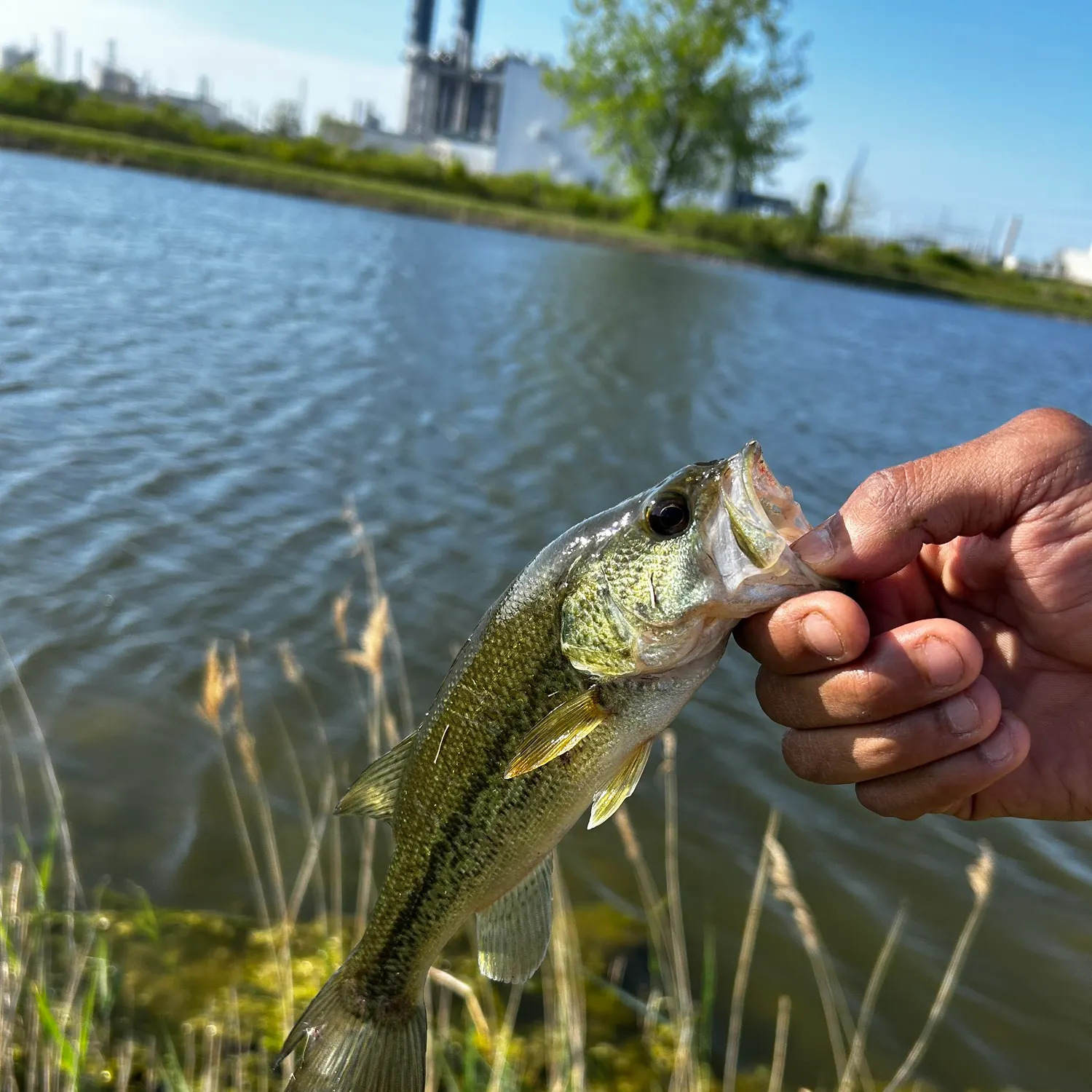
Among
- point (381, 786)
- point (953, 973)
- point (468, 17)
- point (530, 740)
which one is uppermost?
point (468, 17)

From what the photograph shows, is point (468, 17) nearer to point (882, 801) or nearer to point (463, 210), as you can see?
point (463, 210)

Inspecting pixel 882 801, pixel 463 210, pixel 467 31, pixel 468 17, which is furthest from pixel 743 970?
pixel 468 17

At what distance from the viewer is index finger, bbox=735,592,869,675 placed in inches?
80.9

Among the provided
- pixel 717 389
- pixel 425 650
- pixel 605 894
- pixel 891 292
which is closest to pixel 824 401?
pixel 717 389

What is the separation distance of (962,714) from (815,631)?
0.41m

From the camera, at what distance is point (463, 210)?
51.3 meters

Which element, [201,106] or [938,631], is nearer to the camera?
[938,631]

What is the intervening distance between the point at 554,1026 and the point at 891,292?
2281 inches

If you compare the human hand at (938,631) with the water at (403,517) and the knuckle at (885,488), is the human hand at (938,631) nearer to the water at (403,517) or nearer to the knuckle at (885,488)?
the knuckle at (885,488)

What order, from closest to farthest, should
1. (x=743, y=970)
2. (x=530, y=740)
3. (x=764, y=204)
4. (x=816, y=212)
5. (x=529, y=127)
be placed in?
(x=530, y=740)
(x=743, y=970)
(x=816, y=212)
(x=529, y=127)
(x=764, y=204)

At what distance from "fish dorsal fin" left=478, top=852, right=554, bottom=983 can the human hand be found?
70cm

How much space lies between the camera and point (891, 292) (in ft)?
184

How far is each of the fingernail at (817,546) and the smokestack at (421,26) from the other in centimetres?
11684

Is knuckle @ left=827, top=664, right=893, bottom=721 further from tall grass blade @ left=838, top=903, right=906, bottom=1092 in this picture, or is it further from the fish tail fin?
tall grass blade @ left=838, top=903, right=906, bottom=1092
